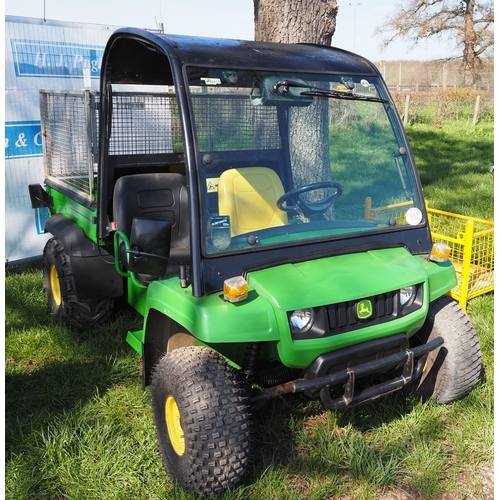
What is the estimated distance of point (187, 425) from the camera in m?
2.39

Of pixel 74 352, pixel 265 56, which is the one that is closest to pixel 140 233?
pixel 265 56

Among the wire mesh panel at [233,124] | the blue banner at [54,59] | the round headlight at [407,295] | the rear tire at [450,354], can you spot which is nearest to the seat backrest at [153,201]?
the wire mesh panel at [233,124]

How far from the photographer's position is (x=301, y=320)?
2480 mm

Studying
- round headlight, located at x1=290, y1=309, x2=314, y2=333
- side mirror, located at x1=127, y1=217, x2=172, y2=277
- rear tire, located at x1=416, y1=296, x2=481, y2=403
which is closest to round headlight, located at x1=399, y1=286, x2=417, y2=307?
rear tire, located at x1=416, y1=296, x2=481, y2=403

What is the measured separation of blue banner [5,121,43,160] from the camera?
5.54 meters

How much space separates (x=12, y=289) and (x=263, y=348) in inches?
117

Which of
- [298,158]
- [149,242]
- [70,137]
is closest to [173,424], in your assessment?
[149,242]

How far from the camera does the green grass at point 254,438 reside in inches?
104

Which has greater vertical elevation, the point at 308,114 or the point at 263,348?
the point at 308,114

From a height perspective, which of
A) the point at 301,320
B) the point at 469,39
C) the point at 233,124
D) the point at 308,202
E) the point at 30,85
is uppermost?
the point at 469,39

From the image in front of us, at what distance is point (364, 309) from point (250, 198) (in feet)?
2.55

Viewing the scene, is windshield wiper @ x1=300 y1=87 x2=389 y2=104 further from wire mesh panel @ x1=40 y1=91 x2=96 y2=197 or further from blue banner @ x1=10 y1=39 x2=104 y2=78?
blue banner @ x1=10 y1=39 x2=104 y2=78

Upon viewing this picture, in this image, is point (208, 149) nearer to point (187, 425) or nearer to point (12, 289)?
point (187, 425)

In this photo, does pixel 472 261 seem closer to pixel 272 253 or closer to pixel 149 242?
pixel 272 253
